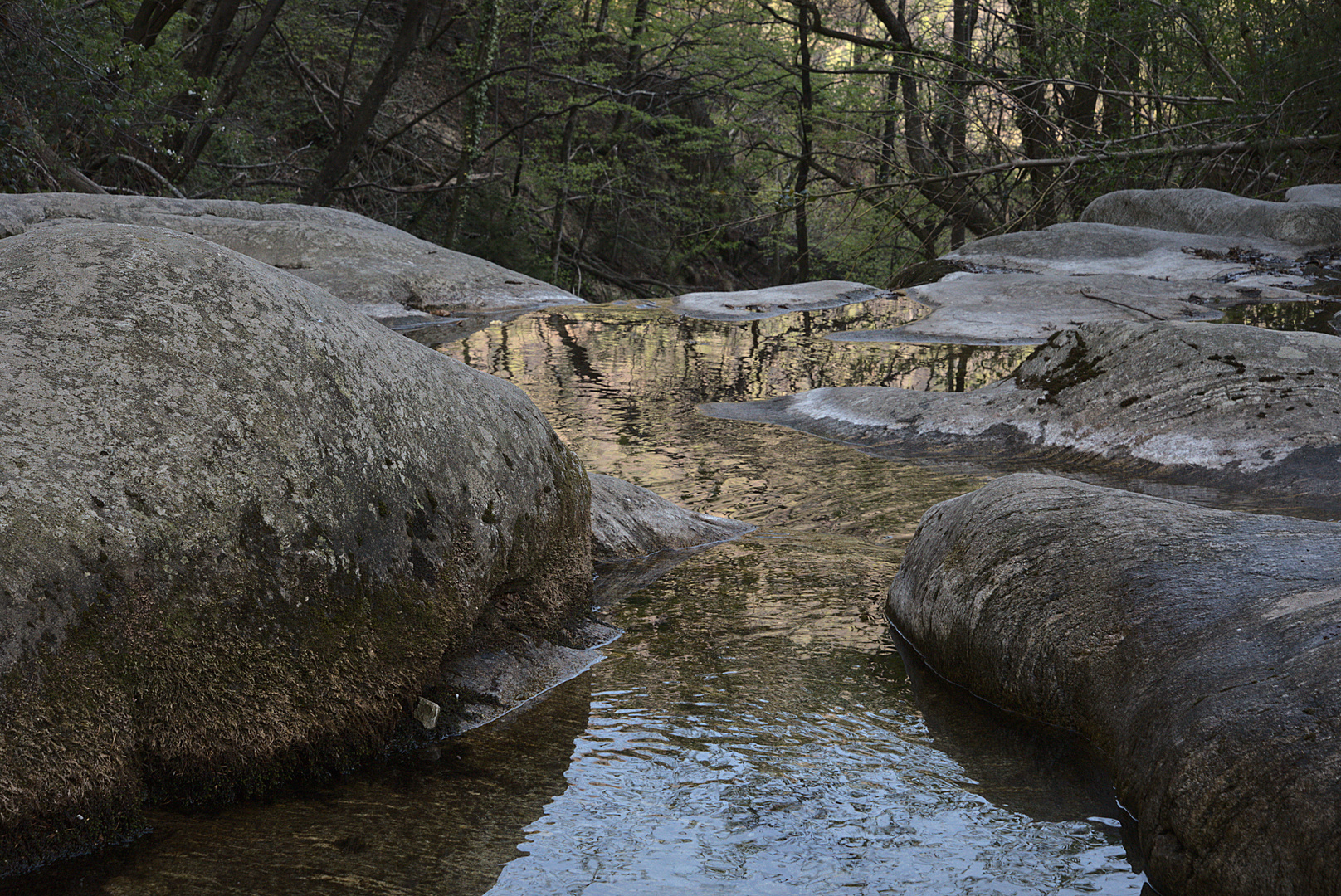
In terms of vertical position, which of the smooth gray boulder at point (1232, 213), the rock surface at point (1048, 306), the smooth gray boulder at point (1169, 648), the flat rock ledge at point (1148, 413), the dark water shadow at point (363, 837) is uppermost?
the smooth gray boulder at point (1232, 213)

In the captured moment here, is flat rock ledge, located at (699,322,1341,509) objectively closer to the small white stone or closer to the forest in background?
the small white stone

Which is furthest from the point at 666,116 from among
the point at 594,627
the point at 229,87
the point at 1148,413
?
the point at 594,627

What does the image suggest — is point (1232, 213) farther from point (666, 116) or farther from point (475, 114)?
point (666, 116)

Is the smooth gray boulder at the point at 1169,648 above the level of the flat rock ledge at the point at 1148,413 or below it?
below

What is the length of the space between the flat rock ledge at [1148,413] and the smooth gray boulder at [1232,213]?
5.74 metres

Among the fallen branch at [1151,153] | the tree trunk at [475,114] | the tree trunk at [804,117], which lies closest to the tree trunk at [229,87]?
the tree trunk at [475,114]

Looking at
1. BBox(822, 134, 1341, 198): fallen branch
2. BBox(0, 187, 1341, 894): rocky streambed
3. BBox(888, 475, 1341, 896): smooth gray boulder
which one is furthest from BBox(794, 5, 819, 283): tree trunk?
BBox(0, 187, 1341, 894): rocky streambed

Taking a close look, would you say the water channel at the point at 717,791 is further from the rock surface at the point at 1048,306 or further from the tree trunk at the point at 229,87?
the tree trunk at the point at 229,87

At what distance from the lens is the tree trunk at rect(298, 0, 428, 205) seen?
14227 millimetres

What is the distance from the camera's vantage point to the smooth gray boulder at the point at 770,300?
35.8ft

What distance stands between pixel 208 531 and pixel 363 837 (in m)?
0.70

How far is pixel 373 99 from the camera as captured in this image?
14.5m

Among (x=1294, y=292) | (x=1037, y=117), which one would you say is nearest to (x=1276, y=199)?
(x=1037, y=117)

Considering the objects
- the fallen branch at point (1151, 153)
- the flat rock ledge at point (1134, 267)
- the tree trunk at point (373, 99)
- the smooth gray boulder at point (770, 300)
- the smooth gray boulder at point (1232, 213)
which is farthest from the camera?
the tree trunk at point (373, 99)
